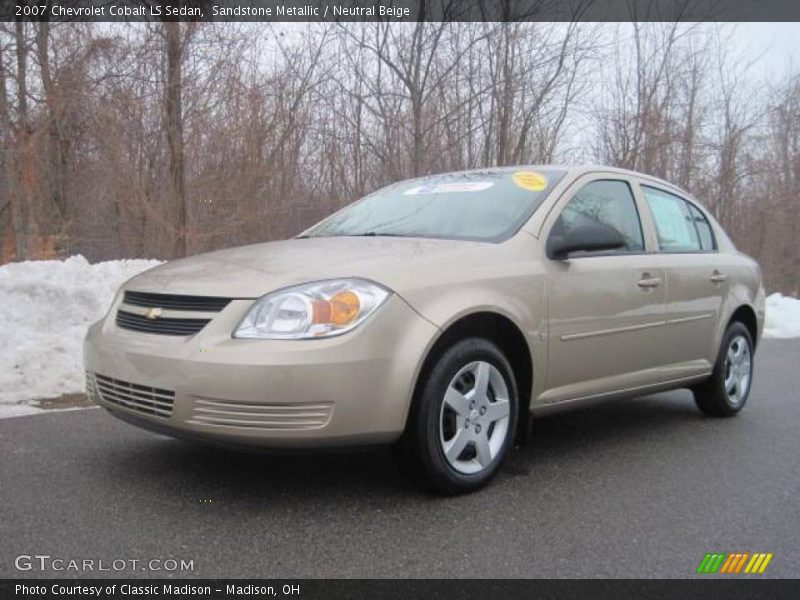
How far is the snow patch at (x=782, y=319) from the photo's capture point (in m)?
11.2

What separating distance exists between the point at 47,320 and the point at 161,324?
15.1 feet

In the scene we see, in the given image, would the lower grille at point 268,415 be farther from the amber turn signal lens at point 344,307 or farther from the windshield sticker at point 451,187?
the windshield sticker at point 451,187

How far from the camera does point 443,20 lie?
1550 cm

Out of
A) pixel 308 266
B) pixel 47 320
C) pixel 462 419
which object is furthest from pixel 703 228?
pixel 47 320

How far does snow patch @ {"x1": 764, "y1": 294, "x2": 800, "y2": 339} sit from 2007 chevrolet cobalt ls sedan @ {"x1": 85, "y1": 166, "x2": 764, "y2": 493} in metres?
7.25

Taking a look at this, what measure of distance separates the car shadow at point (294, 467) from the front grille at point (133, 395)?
43 centimetres

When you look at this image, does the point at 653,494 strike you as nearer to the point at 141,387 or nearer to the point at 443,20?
the point at 141,387

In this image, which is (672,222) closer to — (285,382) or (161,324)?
(285,382)

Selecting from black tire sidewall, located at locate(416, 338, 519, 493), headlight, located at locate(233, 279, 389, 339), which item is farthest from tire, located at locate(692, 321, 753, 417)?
headlight, located at locate(233, 279, 389, 339)

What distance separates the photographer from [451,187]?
4.54 m

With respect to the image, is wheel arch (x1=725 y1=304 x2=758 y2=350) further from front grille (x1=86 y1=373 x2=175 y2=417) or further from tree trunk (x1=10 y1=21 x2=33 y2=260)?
tree trunk (x1=10 y1=21 x2=33 y2=260)

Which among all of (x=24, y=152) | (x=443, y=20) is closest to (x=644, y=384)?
(x=24, y=152)
